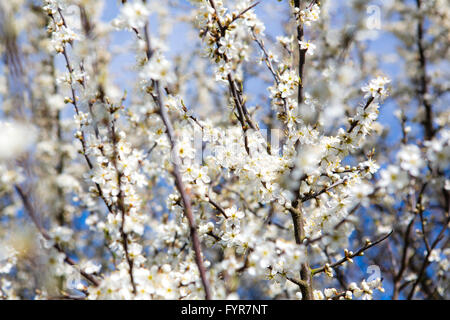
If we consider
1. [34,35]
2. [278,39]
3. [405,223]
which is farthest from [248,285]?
[34,35]

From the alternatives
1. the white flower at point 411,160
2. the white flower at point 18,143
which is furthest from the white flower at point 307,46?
the white flower at point 18,143

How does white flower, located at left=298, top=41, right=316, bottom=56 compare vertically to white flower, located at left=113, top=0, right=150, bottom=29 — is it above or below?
above

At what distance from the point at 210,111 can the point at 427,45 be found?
12.8 feet

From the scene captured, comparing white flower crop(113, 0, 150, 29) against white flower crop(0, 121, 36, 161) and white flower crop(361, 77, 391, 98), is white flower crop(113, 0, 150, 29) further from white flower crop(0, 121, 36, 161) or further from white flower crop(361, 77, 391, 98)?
white flower crop(361, 77, 391, 98)

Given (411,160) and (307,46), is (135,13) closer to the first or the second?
(307,46)

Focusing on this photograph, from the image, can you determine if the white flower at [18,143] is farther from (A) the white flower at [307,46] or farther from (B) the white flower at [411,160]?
(A) the white flower at [307,46]

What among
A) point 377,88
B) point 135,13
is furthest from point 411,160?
point 135,13

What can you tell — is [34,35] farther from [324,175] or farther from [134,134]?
[324,175]

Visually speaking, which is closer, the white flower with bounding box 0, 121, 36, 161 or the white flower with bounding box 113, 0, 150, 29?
the white flower with bounding box 0, 121, 36, 161

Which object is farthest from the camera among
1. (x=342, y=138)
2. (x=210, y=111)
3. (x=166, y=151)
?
(x=210, y=111)

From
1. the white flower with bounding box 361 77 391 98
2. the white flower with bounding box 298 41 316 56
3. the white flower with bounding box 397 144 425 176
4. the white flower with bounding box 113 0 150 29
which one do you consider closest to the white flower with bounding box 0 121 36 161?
the white flower with bounding box 113 0 150 29

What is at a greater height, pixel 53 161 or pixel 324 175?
pixel 53 161

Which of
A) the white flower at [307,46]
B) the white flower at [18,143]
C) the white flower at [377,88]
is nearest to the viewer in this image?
the white flower at [18,143]

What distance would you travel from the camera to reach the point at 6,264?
244 centimetres
